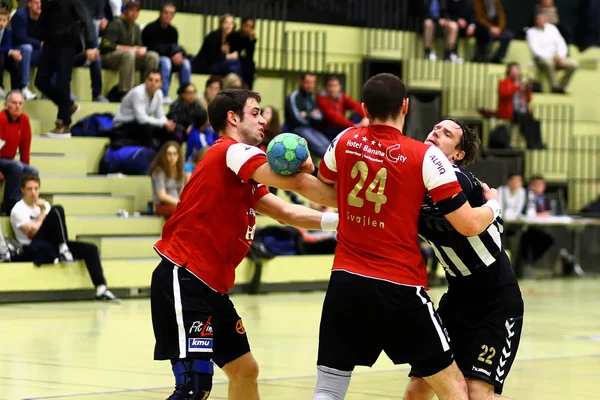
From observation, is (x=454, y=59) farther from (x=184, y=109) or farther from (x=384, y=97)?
(x=384, y=97)

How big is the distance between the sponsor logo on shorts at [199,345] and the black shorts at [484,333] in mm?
956

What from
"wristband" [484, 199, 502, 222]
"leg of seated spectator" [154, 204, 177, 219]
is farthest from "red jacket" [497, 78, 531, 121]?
"wristband" [484, 199, 502, 222]

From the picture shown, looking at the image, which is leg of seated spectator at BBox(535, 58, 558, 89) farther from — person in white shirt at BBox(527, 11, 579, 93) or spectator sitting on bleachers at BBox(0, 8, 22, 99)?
spectator sitting on bleachers at BBox(0, 8, 22, 99)

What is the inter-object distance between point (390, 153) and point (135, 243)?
9.54 meters

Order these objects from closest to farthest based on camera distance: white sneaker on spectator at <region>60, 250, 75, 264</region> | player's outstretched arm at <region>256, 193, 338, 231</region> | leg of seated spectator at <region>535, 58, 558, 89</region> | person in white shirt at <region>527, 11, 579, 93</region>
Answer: player's outstretched arm at <region>256, 193, 338, 231</region>
white sneaker on spectator at <region>60, 250, 75, 264</region>
person in white shirt at <region>527, 11, 579, 93</region>
leg of seated spectator at <region>535, 58, 558, 89</region>

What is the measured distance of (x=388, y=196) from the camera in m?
4.88

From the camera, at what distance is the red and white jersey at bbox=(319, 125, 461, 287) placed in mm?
4875

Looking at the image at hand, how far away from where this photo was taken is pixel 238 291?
14.6 metres

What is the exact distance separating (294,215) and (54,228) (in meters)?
7.67

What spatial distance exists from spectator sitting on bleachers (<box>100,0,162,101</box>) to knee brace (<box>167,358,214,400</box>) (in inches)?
438

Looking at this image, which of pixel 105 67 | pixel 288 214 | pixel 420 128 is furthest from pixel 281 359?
pixel 420 128

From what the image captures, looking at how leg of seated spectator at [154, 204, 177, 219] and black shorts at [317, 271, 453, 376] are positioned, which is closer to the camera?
black shorts at [317, 271, 453, 376]

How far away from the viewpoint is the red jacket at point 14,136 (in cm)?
1337

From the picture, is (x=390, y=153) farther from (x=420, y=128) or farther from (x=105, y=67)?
(x=420, y=128)
